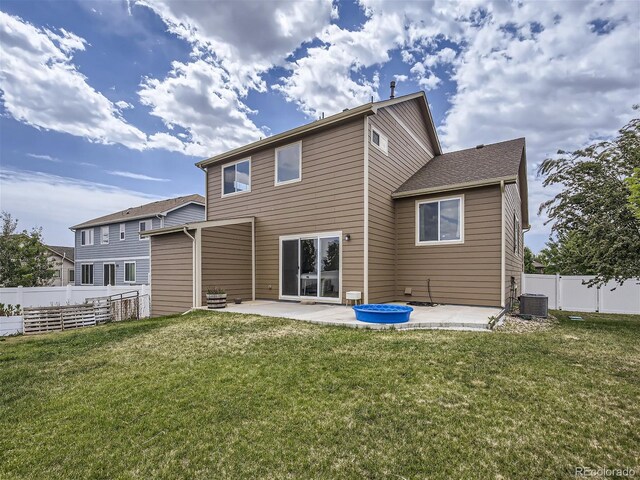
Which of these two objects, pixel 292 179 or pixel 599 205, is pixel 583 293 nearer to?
pixel 599 205

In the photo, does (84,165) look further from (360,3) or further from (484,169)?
(484,169)

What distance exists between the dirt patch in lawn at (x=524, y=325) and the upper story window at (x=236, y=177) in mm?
8828

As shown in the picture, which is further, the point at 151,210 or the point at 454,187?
the point at 151,210

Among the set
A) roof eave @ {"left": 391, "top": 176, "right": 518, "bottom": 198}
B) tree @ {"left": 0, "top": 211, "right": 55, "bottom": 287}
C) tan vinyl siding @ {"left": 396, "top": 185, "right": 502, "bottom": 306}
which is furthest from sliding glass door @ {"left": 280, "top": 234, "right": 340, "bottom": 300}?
tree @ {"left": 0, "top": 211, "right": 55, "bottom": 287}

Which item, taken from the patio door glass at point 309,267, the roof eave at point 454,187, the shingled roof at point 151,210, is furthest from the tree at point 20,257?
the roof eave at point 454,187

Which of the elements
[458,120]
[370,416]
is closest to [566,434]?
[370,416]

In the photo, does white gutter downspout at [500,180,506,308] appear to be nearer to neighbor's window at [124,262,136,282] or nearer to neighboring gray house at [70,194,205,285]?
neighboring gray house at [70,194,205,285]

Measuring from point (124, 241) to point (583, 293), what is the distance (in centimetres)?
2506

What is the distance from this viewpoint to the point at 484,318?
23.1ft

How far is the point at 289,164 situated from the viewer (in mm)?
10602

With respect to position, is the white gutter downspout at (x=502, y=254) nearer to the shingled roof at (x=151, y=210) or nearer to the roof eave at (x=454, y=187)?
the roof eave at (x=454, y=187)

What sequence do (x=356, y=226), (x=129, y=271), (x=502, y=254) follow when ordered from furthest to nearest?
(x=129, y=271)
(x=356, y=226)
(x=502, y=254)

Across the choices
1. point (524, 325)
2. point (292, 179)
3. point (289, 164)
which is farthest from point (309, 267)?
point (524, 325)

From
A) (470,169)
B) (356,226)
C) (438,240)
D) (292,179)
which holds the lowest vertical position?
(438,240)
